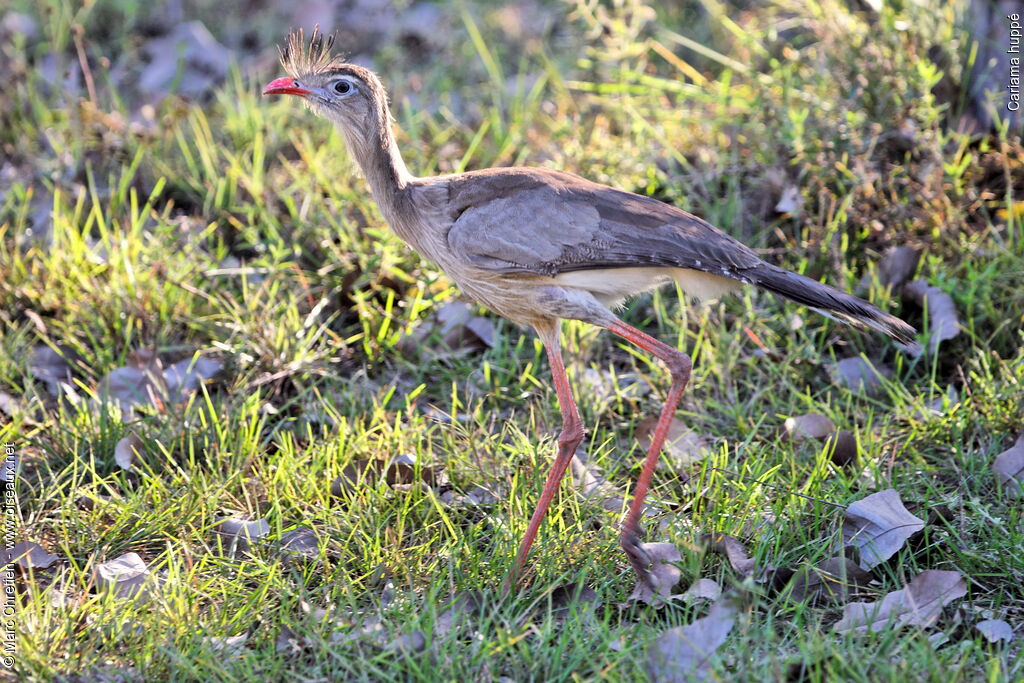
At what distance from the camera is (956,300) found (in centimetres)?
386

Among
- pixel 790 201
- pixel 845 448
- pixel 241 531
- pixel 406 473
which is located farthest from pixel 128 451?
pixel 790 201

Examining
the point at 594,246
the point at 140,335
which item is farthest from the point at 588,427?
the point at 140,335

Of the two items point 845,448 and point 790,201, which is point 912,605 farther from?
point 790,201

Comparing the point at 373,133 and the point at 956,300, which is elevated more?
the point at 373,133

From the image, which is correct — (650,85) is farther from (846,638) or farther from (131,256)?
(846,638)

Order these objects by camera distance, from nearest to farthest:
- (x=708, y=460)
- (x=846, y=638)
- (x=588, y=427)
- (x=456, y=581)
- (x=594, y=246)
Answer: (x=846, y=638), (x=456, y=581), (x=594, y=246), (x=708, y=460), (x=588, y=427)

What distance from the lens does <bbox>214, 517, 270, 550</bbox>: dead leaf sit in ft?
10.3

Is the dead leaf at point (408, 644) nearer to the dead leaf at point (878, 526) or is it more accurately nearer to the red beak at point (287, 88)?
the dead leaf at point (878, 526)

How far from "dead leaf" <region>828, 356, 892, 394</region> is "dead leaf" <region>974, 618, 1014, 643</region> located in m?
1.18

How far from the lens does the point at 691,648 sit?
2.50 metres

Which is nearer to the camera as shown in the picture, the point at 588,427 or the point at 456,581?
the point at 456,581

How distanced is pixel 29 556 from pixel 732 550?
1.97 meters

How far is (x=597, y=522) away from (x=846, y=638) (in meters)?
0.88

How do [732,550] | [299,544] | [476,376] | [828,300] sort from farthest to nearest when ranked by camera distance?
[476,376] → [299,544] → [828,300] → [732,550]
